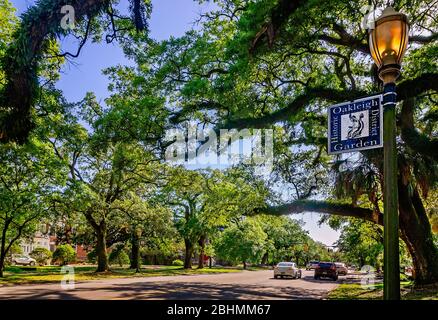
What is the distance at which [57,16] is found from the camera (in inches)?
238

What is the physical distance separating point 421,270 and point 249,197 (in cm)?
856

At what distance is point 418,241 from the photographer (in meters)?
17.0

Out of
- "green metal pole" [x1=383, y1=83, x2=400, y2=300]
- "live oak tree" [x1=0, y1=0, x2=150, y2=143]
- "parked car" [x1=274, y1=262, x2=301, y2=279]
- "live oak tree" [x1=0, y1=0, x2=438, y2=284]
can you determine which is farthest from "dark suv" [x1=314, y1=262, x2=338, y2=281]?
"green metal pole" [x1=383, y1=83, x2=400, y2=300]

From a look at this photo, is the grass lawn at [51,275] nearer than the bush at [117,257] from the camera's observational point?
Yes

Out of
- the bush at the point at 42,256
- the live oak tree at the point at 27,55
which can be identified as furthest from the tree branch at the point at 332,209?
the bush at the point at 42,256

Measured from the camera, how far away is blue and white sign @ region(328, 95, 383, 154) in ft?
12.3

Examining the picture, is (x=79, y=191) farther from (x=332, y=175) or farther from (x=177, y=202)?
(x=177, y=202)

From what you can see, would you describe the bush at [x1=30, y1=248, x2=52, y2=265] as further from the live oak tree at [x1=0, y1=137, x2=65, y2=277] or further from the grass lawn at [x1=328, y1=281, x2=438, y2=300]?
the grass lawn at [x1=328, y1=281, x2=438, y2=300]

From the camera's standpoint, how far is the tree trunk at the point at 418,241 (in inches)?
655

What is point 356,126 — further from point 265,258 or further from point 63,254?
point 265,258

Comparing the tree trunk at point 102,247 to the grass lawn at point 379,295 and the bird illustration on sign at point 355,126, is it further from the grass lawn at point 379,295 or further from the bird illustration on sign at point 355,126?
the bird illustration on sign at point 355,126

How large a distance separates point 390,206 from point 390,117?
2.83ft

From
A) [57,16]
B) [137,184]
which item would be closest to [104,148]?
[57,16]

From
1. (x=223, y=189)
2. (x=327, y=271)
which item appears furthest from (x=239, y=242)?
(x=223, y=189)
